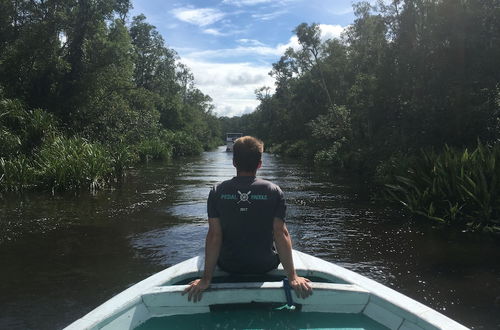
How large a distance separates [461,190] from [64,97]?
61.7ft

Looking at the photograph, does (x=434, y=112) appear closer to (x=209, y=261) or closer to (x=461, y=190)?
(x=461, y=190)

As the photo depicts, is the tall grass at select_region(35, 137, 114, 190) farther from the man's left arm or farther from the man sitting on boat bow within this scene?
the man's left arm

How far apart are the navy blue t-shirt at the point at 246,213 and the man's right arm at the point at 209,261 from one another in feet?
0.21

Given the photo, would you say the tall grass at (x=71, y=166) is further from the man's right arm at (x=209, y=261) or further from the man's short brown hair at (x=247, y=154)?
the man's short brown hair at (x=247, y=154)

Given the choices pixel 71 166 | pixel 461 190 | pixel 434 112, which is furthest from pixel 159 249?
pixel 434 112

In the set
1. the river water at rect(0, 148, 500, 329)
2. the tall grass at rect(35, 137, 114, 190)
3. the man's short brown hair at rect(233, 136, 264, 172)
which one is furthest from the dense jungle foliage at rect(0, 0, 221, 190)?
the man's short brown hair at rect(233, 136, 264, 172)

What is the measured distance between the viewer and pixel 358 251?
24.9 ft

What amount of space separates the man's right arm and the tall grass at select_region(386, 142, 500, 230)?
739cm

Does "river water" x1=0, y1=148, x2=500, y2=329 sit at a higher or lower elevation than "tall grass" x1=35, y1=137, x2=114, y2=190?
lower

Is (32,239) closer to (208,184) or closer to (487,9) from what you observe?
(208,184)

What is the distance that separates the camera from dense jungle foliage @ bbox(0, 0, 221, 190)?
13461 millimetres

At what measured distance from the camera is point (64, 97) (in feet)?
67.9

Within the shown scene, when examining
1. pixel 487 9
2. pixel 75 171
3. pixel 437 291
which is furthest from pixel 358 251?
pixel 487 9

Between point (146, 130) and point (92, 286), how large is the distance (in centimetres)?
2226
